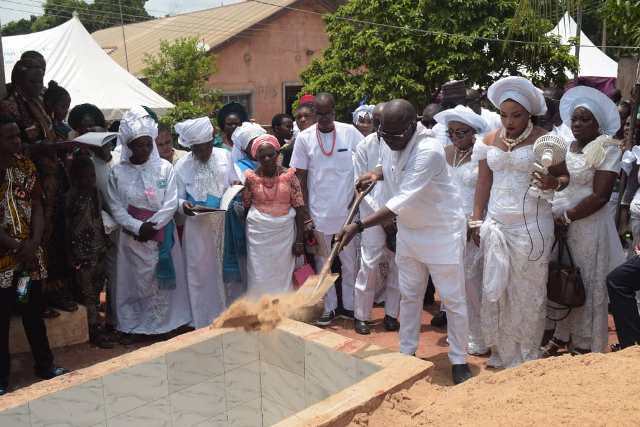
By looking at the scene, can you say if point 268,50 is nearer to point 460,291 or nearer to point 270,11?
point 270,11

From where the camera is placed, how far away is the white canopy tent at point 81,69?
1277cm

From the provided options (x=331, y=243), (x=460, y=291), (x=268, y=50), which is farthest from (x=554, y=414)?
(x=268, y=50)

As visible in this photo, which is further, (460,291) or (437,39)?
(437,39)

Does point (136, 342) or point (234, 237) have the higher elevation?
point (234, 237)

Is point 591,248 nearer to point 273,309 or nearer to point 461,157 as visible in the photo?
point 461,157

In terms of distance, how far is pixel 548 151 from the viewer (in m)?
4.25

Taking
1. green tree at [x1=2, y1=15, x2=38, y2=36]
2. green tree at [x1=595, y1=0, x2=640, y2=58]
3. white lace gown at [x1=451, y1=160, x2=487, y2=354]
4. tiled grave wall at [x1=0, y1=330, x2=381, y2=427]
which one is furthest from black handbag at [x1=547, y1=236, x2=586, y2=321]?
green tree at [x1=2, y1=15, x2=38, y2=36]

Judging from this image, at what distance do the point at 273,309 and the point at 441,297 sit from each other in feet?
4.10

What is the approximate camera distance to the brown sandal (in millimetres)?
4888

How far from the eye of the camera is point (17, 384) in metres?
4.66

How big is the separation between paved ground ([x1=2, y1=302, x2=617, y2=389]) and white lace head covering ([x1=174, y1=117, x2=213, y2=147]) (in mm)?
1840

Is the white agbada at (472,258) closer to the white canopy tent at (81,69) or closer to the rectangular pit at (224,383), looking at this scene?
the rectangular pit at (224,383)

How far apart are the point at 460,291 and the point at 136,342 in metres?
2.95

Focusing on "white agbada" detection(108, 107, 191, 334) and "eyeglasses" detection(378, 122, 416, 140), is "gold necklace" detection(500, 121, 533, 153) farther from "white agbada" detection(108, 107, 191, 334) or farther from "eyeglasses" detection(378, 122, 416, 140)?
"white agbada" detection(108, 107, 191, 334)
